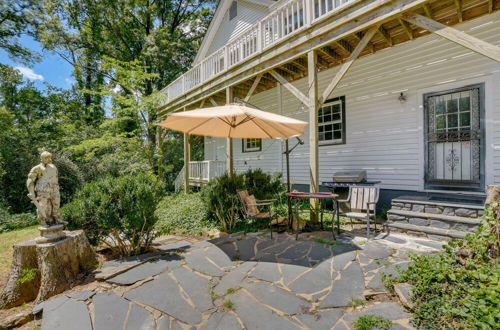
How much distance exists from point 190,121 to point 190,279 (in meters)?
2.79

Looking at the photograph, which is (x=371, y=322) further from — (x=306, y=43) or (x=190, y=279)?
(x=306, y=43)

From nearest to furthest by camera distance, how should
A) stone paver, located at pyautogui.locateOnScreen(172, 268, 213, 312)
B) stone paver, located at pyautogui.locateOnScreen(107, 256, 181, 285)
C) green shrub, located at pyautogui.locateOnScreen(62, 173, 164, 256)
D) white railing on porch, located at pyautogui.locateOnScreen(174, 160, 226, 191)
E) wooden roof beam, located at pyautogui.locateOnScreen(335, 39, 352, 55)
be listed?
stone paver, located at pyautogui.locateOnScreen(172, 268, 213, 312)
stone paver, located at pyautogui.locateOnScreen(107, 256, 181, 285)
green shrub, located at pyautogui.locateOnScreen(62, 173, 164, 256)
wooden roof beam, located at pyautogui.locateOnScreen(335, 39, 352, 55)
white railing on porch, located at pyautogui.locateOnScreen(174, 160, 226, 191)

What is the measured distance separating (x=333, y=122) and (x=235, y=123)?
3.59 metres

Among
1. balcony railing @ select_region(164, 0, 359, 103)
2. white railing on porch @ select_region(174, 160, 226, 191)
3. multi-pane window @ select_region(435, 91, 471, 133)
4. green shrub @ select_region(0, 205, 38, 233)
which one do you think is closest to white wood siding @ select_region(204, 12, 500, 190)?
multi-pane window @ select_region(435, 91, 471, 133)

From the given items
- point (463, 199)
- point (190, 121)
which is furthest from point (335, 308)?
point (463, 199)

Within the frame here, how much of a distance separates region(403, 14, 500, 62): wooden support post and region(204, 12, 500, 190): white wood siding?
2.15 m

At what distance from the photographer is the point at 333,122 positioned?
24.0 feet

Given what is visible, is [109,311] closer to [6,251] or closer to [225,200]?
[225,200]

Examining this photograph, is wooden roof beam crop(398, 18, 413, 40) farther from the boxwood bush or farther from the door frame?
the boxwood bush

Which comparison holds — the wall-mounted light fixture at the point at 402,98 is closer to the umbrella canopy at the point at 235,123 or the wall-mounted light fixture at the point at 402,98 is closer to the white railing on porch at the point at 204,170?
the umbrella canopy at the point at 235,123

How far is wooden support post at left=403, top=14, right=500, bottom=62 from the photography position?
3.17 m

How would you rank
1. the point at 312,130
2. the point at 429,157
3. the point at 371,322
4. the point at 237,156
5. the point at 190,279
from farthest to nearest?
the point at 237,156
the point at 429,157
the point at 312,130
the point at 190,279
the point at 371,322

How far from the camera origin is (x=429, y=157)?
18.3 ft

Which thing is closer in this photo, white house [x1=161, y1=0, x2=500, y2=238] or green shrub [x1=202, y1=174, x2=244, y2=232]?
white house [x1=161, y1=0, x2=500, y2=238]
